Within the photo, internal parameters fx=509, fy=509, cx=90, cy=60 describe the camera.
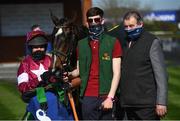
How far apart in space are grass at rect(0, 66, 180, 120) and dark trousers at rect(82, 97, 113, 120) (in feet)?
14.4

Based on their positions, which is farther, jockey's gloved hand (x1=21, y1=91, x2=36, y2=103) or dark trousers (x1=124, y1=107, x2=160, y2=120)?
dark trousers (x1=124, y1=107, x2=160, y2=120)

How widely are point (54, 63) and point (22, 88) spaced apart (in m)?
0.49

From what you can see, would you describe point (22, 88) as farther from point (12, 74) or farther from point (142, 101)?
point (12, 74)

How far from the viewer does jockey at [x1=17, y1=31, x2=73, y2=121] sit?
5234 mm

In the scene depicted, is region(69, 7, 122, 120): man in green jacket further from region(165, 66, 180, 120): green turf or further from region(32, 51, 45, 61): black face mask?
region(165, 66, 180, 120): green turf

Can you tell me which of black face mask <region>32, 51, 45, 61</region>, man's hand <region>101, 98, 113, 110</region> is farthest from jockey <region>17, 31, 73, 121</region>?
man's hand <region>101, 98, 113, 110</region>

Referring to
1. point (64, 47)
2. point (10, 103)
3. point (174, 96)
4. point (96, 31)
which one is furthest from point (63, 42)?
point (174, 96)

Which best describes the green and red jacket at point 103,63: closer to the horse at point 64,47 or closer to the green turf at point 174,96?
the horse at point 64,47

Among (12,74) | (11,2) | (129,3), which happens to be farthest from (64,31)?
(129,3)

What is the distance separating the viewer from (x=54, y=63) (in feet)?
18.2

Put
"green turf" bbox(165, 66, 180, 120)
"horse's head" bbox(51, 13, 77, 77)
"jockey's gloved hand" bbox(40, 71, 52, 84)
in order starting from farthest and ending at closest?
"green turf" bbox(165, 66, 180, 120)
"horse's head" bbox(51, 13, 77, 77)
"jockey's gloved hand" bbox(40, 71, 52, 84)

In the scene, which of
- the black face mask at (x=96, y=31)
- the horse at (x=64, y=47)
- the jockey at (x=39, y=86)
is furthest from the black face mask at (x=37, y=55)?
the black face mask at (x=96, y=31)

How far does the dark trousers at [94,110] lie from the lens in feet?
17.3

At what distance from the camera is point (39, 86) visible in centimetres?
529
